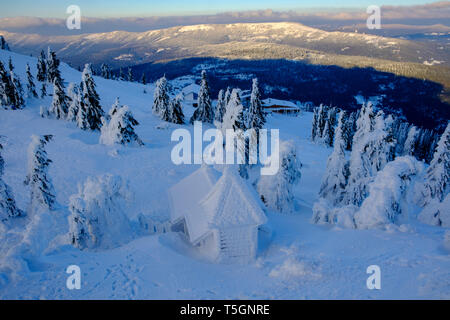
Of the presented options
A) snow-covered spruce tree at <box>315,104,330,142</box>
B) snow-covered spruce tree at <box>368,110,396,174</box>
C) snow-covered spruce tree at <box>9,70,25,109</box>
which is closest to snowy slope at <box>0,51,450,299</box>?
snow-covered spruce tree at <box>368,110,396,174</box>

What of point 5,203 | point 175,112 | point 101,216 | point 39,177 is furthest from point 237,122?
point 175,112

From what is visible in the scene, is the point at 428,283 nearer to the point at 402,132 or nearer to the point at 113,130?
the point at 113,130

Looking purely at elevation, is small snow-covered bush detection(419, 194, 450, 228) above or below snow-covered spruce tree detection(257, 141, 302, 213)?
below

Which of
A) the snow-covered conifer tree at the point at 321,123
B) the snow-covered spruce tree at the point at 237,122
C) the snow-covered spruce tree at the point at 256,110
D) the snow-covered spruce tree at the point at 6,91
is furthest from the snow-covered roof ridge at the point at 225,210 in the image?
the snow-covered conifer tree at the point at 321,123

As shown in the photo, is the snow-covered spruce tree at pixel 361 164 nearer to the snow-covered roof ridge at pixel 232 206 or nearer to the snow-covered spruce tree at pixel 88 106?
the snow-covered roof ridge at pixel 232 206

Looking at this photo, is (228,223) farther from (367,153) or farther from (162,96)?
(162,96)

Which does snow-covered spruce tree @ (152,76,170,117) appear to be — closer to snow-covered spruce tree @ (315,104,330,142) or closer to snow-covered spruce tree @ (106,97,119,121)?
snow-covered spruce tree @ (106,97,119,121)

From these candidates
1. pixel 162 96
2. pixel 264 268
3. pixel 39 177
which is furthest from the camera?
pixel 162 96
